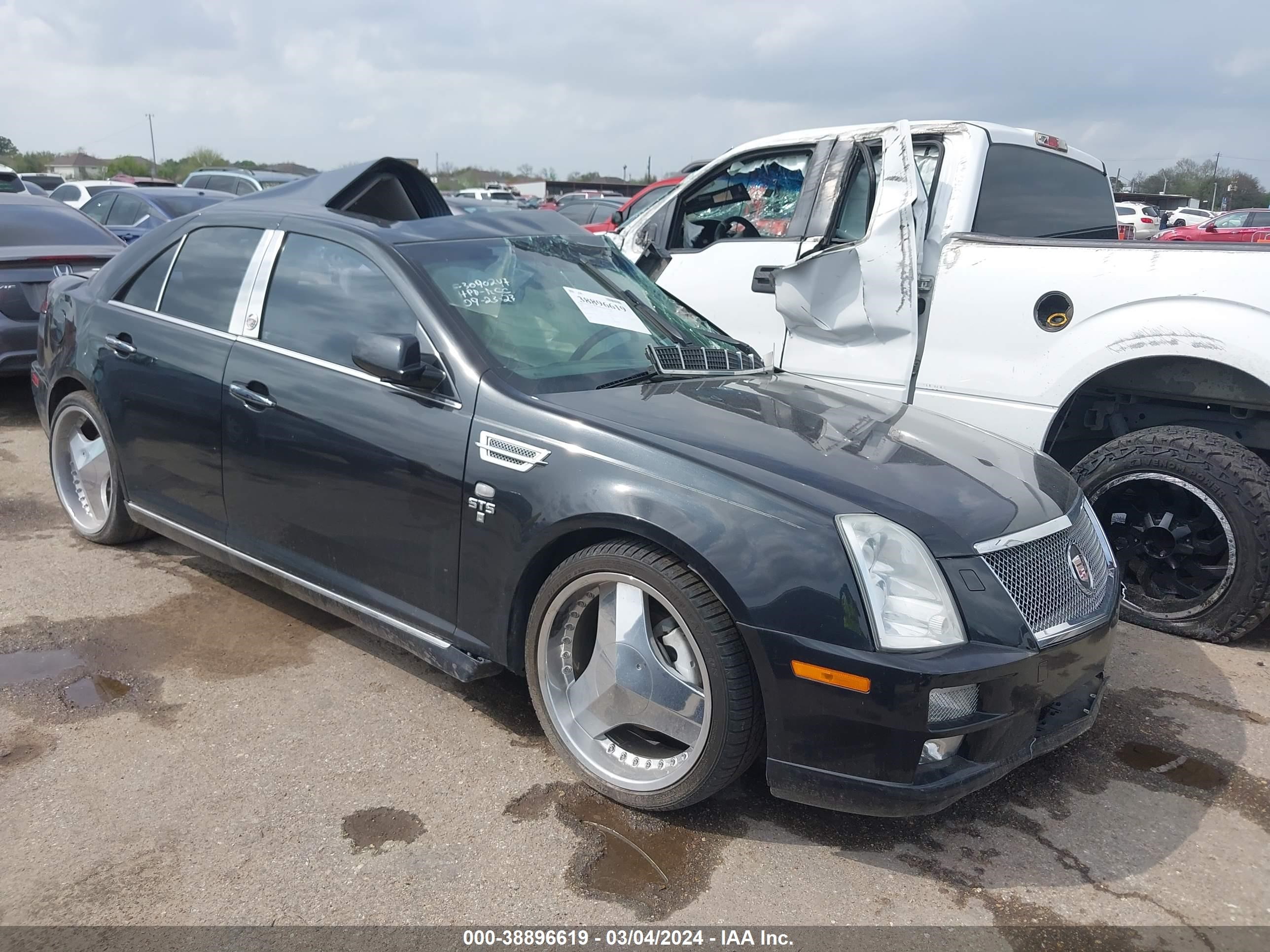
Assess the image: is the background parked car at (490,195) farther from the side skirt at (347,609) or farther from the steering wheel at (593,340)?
the steering wheel at (593,340)

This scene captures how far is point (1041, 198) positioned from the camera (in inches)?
204

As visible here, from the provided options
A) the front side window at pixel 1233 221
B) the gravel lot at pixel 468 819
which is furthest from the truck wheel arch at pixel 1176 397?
the front side window at pixel 1233 221

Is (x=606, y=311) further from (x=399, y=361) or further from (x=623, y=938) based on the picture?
(x=623, y=938)

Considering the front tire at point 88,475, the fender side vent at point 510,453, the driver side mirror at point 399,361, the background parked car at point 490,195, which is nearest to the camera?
the fender side vent at point 510,453

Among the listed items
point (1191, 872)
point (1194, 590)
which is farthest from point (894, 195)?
point (1191, 872)

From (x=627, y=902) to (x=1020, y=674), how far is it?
1.14 m

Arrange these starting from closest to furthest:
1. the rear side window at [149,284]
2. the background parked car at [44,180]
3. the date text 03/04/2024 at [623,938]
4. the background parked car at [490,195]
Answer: the date text 03/04/2024 at [623,938]
the rear side window at [149,284]
the background parked car at [44,180]
the background parked car at [490,195]

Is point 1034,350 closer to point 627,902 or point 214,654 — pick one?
point 627,902

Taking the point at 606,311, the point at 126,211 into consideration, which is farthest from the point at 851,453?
the point at 126,211

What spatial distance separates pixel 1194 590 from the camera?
411 cm

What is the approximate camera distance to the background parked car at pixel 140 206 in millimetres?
11438

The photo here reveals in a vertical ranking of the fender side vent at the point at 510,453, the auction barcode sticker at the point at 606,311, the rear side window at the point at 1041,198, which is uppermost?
the rear side window at the point at 1041,198

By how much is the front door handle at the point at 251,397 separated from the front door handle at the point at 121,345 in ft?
2.44

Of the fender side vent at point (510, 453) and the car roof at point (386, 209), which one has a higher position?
the car roof at point (386, 209)
